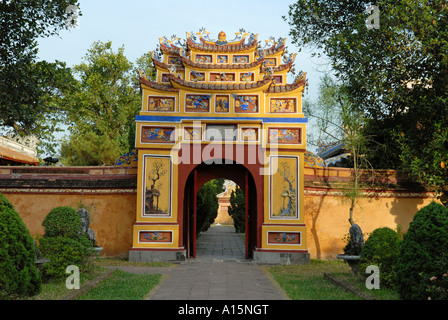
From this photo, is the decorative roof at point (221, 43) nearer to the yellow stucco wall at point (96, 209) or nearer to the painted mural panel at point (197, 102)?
the painted mural panel at point (197, 102)

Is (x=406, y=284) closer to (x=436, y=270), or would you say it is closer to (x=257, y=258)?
(x=436, y=270)

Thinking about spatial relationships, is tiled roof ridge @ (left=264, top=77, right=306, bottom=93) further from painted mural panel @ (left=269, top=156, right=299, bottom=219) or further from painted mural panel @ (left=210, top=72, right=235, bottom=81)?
painted mural panel @ (left=269, top=156, right=299, bottom=219)

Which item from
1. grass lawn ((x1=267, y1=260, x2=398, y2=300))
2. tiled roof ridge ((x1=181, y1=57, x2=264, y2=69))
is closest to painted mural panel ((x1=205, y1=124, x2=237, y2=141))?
tiled roof ridge ((x1=181, y1=57, x2=264, y2=69))

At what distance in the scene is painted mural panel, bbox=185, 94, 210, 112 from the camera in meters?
11.9

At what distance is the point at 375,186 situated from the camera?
12.5m

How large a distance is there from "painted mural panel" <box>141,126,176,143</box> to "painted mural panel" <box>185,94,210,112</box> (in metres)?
0.75

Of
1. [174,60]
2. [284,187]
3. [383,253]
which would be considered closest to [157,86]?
[174,60]

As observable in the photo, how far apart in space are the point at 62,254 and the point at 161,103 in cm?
556

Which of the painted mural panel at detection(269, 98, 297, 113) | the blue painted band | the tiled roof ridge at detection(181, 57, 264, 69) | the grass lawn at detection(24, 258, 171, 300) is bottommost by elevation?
the grass lawn at detection(24, 258, 171, 300)

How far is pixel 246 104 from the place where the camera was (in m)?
11.9

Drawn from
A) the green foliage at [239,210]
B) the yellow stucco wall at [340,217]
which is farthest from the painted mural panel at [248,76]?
the green foliage at [239,210]

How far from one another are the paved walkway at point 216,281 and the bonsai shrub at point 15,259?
180 cm

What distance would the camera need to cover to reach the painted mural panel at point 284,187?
38.2 feet

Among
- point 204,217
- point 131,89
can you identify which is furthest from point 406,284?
point 131,89
